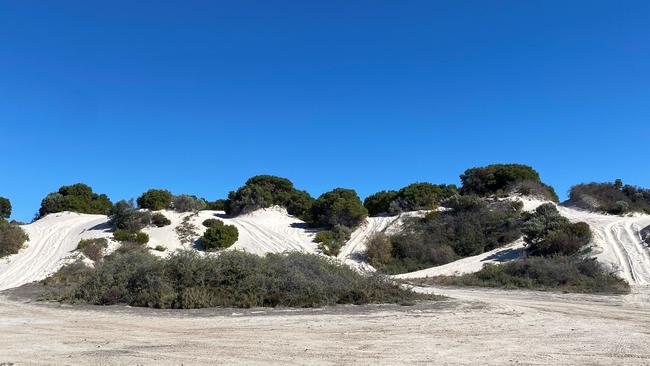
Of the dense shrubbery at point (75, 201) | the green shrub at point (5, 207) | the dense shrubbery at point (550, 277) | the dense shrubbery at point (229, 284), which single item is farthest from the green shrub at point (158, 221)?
the dense shrubbery at point (550, 277)

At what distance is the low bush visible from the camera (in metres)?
30.5

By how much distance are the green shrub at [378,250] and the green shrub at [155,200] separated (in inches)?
712

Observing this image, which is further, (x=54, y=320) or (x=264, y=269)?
(x=264, y=269)

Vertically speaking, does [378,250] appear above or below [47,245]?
below

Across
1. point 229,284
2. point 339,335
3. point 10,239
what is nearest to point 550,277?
point 229,284

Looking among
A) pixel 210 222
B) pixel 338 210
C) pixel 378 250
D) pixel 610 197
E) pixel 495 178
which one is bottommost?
pixel 378 250

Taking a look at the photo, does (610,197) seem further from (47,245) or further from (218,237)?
(47,245)

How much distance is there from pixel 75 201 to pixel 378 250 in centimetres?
2916

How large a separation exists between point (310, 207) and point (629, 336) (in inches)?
1347

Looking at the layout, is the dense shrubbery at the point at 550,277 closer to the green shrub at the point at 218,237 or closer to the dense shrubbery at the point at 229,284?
the dense shrubbery at the point at 229,284

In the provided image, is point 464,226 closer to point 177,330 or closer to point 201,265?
point 201,265

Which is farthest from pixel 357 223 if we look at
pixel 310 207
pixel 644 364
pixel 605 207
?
pixel 644 364

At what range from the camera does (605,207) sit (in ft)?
129

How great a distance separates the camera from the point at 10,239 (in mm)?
31547
